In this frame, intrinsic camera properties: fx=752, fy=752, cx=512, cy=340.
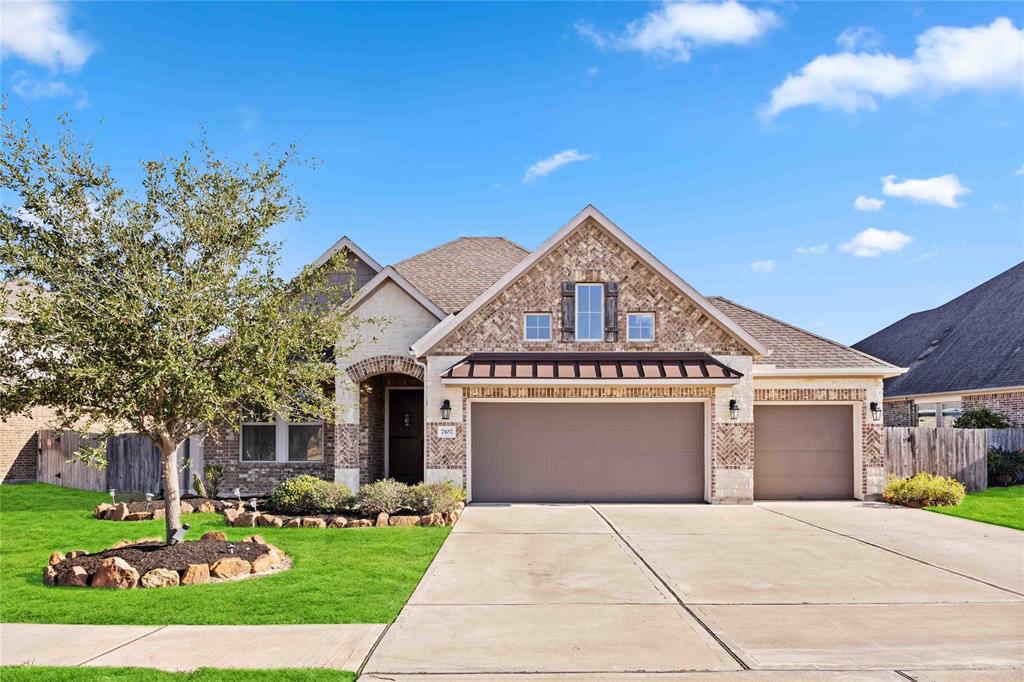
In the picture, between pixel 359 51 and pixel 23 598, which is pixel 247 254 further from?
pixel 359 51

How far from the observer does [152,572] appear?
9.63 metres

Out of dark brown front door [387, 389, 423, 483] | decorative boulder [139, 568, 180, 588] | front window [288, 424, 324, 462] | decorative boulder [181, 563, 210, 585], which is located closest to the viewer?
decorative boulder [139, 568, 180, 588]

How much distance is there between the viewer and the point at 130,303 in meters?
9.88

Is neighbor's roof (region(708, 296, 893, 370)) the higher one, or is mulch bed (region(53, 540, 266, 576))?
neighbor's roof (region(708, 296, 893, 370))

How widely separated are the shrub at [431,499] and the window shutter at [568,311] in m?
4.73

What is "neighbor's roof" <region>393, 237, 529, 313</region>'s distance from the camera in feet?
70.6

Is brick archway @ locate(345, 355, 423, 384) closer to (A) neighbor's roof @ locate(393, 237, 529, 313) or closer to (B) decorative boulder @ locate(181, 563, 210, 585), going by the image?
(A) neighbor's roof @ locate(393, 237, 529, 313)

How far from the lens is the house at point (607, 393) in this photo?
690 inches

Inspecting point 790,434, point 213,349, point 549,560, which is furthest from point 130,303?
point 790,434

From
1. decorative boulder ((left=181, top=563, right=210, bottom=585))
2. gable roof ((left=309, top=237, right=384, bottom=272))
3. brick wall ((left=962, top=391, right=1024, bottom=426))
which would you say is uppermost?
gable roof ((left=309, top=237, right=384, bottom=272))

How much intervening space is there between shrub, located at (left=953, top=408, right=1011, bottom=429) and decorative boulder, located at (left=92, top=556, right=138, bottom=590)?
25.7 metres

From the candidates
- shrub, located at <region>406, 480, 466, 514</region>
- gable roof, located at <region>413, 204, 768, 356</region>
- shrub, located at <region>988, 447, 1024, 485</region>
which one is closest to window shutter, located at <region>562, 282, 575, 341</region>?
gable roof, located at <region>413, 204, 768, 356</region>

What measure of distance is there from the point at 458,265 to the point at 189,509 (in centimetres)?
1102

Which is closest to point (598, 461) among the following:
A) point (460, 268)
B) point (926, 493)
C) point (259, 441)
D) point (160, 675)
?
point (926, 493)
